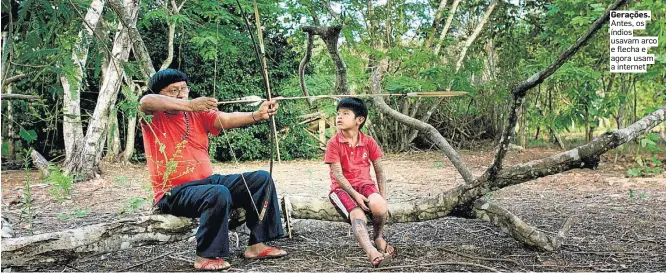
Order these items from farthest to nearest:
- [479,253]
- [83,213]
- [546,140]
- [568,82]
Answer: [546,140]
[568,82]
[83,213]
[479,253]

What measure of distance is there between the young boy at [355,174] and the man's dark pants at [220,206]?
397 millimetres

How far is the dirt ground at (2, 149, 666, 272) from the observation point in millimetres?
3355

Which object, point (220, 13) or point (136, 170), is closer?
point (220, 13)

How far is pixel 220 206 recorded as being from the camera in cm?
316

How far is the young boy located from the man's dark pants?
40cm

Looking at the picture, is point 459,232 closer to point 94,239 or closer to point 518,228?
point 518,228

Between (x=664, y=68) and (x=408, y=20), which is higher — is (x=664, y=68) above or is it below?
A: below

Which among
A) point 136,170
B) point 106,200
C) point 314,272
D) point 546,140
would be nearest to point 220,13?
point 106,200

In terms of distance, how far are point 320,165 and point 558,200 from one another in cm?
575

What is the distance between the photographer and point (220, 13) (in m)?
8.15

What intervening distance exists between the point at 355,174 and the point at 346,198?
0.19m

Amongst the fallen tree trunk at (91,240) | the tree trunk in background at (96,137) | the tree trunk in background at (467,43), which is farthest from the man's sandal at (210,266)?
the tree trunk in background at (467,43)

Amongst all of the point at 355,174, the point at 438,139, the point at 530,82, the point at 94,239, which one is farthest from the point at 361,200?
the point at 94,239

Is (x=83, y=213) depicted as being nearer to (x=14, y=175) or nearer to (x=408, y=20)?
(x=14, y=175)
